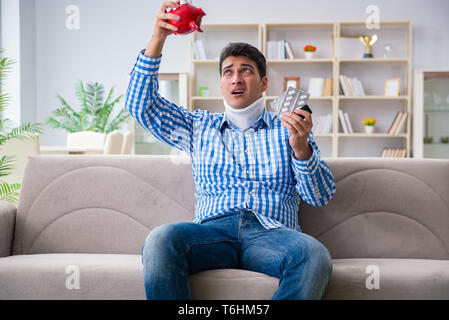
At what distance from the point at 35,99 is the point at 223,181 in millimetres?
5060

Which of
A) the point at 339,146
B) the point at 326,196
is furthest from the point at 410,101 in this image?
the point at 326,196

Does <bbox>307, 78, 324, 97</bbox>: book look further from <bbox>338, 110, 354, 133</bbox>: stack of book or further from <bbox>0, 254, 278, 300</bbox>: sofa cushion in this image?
<bbox>0, 254, 278, 300</bbox>: sofa cushion

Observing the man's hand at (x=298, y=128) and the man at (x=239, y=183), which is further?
the man's hand at (x=298, y=128)

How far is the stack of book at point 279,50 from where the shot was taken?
5.29 m

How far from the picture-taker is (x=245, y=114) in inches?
62.4

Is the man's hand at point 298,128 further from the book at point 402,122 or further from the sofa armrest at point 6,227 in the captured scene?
the book at point 402,122

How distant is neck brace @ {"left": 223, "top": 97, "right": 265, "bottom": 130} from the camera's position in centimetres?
158

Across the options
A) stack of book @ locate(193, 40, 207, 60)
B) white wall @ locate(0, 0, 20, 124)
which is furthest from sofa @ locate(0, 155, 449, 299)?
white wall @ locate(0, 0, 20, 124)

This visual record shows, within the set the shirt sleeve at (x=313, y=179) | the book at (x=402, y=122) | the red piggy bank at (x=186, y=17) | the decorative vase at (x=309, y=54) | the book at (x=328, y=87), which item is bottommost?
the shirt sleeve at (x=313, y=179)

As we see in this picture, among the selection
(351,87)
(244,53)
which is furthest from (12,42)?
(244,53)

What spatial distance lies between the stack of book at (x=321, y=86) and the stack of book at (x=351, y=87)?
125mm

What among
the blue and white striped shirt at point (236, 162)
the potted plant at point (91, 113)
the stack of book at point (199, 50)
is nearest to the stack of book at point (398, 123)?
the stack of book at point (199, 50)

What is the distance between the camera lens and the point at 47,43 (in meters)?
5.84
